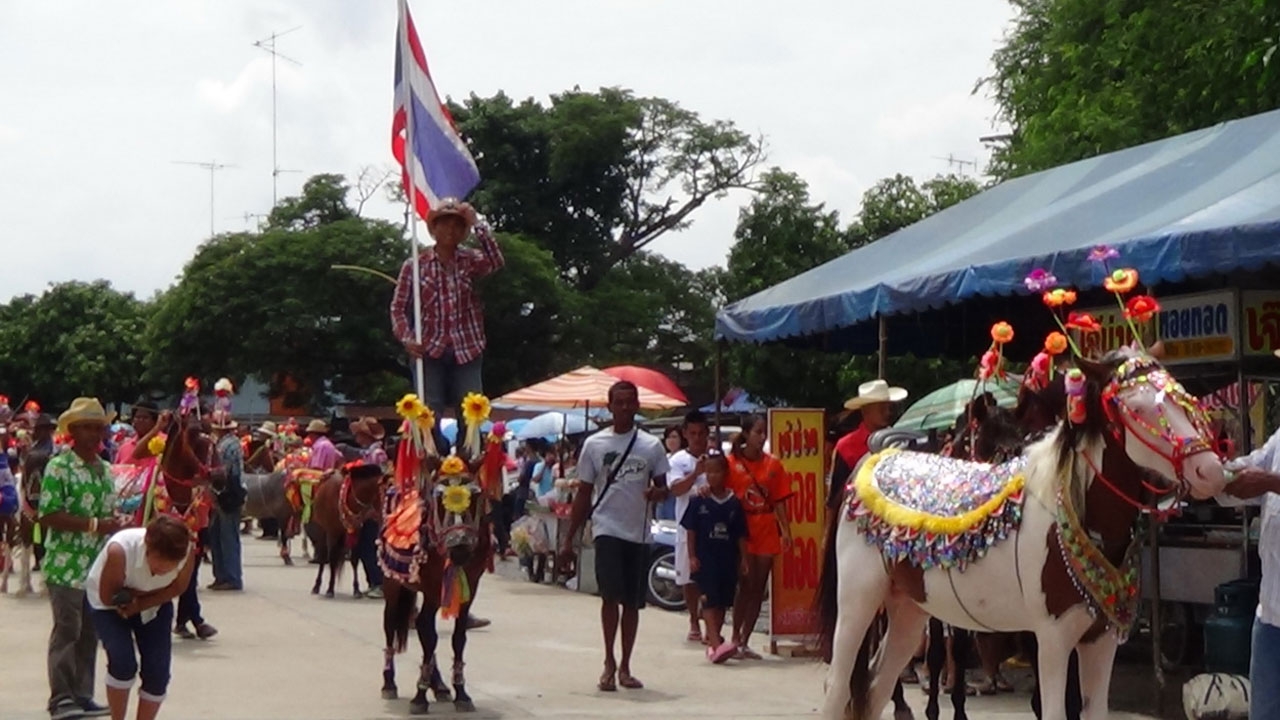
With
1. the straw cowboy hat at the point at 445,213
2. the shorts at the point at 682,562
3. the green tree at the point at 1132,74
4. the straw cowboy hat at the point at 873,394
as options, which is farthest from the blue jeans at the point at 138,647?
the green tree at the point at 1132,74

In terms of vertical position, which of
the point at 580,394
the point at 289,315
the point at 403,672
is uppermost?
the point at 289,315

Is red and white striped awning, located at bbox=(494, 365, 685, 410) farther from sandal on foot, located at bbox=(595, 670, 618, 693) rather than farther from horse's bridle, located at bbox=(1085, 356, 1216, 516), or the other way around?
horse's bridle, located at bbox=(1085, 356, 1216, 516)

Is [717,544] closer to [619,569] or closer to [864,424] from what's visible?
[619,569]

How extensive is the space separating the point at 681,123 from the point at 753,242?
67.9 feet

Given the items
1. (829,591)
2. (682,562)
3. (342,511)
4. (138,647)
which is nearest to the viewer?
(138,647)

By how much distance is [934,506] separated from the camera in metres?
8.26

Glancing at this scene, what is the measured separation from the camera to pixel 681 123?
54812mm

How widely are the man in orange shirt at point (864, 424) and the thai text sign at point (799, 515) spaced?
11.3ft

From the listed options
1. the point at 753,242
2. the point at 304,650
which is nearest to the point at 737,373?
the point at 753,242

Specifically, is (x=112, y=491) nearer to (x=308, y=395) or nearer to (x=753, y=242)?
(x=753, y=242)

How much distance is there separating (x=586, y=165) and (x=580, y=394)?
29555 millimetres

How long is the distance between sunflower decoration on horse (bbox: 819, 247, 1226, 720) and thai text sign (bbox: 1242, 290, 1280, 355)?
134 inches

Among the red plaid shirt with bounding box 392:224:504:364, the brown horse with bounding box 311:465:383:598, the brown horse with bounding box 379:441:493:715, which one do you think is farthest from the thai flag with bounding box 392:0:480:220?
the brown horse with bounding box 311:465:383:598

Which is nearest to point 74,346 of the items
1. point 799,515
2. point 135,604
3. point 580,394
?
point 580,394
